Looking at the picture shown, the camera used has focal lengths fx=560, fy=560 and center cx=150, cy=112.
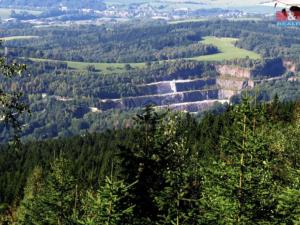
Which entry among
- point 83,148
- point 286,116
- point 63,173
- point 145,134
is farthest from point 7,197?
point 145,134

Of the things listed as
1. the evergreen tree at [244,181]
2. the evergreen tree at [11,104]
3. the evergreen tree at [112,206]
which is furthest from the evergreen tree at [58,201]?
the evergreen tree at [11,104]

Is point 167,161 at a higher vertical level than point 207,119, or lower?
higher

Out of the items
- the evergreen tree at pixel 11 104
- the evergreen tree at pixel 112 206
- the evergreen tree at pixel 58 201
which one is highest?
the evergreen tree at pixel 11 104

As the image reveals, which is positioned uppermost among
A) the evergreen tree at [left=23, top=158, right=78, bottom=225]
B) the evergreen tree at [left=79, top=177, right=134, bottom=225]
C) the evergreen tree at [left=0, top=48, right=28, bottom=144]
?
the evergreen tree at [left=0, top=48, right=28, bottom=144]

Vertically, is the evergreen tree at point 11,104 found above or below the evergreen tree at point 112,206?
above

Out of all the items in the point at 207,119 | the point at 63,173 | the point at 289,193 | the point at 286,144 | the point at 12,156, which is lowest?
the point at 12,156

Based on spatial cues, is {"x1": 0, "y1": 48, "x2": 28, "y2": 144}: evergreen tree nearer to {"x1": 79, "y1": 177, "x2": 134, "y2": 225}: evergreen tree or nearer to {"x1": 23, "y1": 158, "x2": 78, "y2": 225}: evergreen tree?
{"x1": 79, "y1": 177, "x2": 134, "y2": 225}: evergreen tree

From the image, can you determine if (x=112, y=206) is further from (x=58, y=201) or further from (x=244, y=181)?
(x=58, y=201)

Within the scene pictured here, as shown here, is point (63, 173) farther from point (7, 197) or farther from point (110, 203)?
point (7, 197)

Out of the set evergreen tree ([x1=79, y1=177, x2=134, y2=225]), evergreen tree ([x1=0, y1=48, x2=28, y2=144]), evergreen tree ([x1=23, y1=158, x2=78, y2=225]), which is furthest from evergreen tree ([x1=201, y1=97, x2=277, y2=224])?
evergreen tree ([x1=23, y1=158, x2=78, y2=225])

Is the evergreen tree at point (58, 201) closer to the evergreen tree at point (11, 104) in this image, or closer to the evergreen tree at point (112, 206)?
the evergreen tree at point (112, 206)

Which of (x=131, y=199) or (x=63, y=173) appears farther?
(x=63, y=173)
